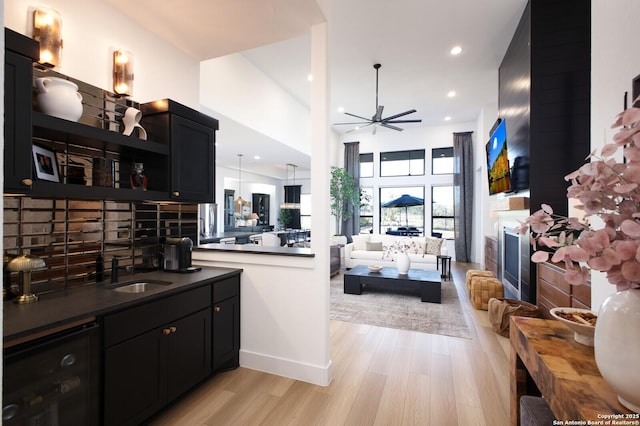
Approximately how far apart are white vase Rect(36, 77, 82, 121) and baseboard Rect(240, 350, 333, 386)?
2169 millimetres

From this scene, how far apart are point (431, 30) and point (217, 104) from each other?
312 centimetres

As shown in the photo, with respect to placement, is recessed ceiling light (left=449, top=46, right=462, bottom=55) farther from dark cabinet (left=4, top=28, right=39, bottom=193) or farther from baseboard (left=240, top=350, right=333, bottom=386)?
dark cabinet (left=4, top=28, right=39, bottom=193)

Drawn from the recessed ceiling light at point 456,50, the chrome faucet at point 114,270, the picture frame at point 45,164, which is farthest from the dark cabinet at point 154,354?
the recessed ceiling light at point 456,50

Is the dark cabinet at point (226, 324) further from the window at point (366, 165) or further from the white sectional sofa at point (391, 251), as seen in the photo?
the window at point (366, 165)

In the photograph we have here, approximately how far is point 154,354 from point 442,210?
839 cm

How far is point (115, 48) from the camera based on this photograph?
2.32 m

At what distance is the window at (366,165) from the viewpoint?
951cm

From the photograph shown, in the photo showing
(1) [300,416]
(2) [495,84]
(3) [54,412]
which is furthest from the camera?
(2) [495,84]

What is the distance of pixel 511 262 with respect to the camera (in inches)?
165

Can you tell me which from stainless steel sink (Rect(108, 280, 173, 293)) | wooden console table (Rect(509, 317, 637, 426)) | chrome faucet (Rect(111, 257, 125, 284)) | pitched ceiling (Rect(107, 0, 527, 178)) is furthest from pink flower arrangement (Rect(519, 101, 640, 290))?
chrome faucet (Rect(111, 257, 125, 284))

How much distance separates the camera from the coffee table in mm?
4551

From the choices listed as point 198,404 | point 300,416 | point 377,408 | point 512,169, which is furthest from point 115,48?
point 512,169

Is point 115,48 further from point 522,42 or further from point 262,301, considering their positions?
point 522,42

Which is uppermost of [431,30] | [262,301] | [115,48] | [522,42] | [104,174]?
[431,30]
